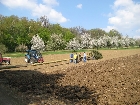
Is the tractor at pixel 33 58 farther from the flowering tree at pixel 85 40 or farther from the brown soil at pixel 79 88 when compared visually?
the flowering tree at pixel 85 40

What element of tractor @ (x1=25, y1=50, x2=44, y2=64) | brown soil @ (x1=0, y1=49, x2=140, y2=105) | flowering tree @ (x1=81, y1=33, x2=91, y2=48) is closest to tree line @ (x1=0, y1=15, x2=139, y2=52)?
flowering tree @ (x1=81, y1=33, x2=91, y2=48)

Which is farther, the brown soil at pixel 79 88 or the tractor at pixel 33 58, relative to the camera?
the tractor at pixel 33 58

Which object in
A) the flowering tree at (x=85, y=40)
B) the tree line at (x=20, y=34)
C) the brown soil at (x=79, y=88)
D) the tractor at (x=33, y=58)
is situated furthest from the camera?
the flowering tree at (x=85, y=40)

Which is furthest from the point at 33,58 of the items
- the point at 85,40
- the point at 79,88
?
the point at 85,40

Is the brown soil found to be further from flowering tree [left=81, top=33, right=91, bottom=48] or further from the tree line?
flowering tree [left=81, top=33, right=91, bottom=48]

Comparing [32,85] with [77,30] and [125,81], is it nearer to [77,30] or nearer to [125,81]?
[125,81]

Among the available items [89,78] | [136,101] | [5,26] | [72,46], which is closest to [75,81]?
[89,78]

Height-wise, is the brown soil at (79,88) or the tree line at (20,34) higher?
the tree line at (20,34)

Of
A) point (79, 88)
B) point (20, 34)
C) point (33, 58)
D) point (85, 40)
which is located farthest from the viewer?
point (85, 40)

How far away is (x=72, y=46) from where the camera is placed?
7562 cm

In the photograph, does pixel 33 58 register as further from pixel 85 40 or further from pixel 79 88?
pixel 85 40

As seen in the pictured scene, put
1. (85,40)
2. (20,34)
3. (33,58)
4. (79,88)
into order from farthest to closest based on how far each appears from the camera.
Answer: (85,40), (20,34), (33,58), (79,88)

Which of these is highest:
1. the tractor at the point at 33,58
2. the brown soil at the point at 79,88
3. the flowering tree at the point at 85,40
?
the flowering tree at the point at 85,40

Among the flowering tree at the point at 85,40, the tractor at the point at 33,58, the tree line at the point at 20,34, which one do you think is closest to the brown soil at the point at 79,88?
the tractor at the point at 33,58
